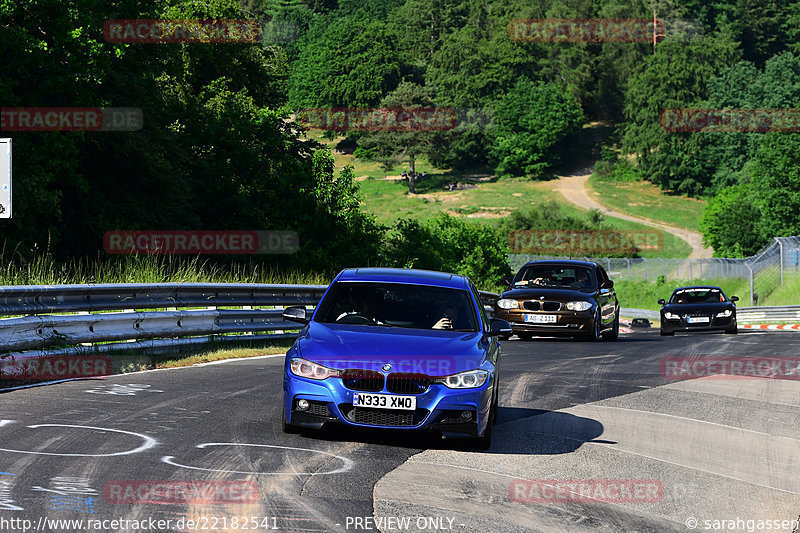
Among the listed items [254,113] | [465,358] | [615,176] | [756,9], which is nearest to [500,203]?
[615,176]

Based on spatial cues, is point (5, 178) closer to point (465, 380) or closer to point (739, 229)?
point (465, 380)

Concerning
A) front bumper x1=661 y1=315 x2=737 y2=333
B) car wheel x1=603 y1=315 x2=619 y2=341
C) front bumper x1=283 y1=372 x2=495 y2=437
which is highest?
front bumper x1=283 y1=372 x2=495 y2=437

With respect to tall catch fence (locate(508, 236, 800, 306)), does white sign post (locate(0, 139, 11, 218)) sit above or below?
above

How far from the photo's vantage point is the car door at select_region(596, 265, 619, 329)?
72.4 feet

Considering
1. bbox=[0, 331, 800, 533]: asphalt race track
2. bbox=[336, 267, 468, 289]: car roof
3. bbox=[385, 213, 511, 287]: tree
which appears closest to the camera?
bbox=[0, 331, 800, 533]: asphalt race track

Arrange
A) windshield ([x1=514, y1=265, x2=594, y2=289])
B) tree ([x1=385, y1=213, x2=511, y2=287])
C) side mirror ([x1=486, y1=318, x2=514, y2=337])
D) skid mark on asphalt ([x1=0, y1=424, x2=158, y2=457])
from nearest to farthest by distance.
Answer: skid mark on asphalt ([x1=0, y1=424, x2=158, y2=457]) < side mirror ([x1=486, y1=318, x2=514, y2=337]) < windshield ([x1=514, y1=265, x2=594, y2=289]) < tree ([x1=385, y1=213, x2=511, y2=287])

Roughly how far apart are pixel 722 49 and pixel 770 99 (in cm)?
2622

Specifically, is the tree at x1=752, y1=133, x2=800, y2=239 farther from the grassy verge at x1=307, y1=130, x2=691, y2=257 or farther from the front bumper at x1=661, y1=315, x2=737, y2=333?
the front bumper at x1=661, y1=315, x2=737, y2=333

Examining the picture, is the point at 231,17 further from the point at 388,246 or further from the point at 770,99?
the point at 770,99

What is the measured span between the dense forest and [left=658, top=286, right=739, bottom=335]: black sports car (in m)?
15.7

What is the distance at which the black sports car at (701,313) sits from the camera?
91.5ft

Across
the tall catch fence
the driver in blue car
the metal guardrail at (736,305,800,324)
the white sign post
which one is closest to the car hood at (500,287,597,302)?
the white sign post

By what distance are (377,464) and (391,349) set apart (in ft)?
3.70

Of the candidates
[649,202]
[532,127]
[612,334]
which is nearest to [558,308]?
[612,334]
